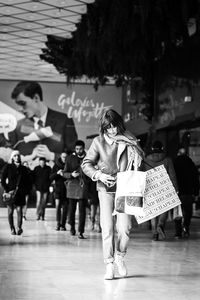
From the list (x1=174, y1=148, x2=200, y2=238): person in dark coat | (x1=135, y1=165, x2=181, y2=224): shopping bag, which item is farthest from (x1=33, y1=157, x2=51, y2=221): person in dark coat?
(x1=135, y1=165, x2=181, y2=224): shopping bag

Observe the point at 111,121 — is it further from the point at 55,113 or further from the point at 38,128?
the point at 55,113

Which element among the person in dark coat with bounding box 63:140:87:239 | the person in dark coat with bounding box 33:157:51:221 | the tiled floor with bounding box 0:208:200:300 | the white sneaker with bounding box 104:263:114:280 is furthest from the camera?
the person in dark coat with bounding box 33:157:51:221

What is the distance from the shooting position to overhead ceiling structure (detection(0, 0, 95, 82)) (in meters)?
16.6

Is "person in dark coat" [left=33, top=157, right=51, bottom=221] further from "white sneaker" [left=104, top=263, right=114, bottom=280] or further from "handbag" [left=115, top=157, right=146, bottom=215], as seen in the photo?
"handbag" [left=115, top=157, right=146, bottom=215]

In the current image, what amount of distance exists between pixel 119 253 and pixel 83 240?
401cm

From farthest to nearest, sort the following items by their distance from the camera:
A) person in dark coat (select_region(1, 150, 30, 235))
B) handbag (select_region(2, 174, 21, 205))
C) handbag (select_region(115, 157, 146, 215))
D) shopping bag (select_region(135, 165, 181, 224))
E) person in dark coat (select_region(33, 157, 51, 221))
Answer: person in dark coat (select_region(33, 157, 51, 221)) < person in dark coat (select_region(1, 150, 30, 235)) < handbag (select_region(2, 174, 21, 205)) < shopping bag (select_region(135, 165, 181, 224)) < handbag (select_region(115, 157, 146, 215))

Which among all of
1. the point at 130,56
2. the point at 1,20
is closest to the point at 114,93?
the point at 1,20

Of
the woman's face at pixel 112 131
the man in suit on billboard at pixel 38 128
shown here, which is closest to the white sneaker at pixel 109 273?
the woman's face at pixel 112 131

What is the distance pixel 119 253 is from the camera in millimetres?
6137

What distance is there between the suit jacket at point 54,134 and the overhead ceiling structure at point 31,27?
227cm

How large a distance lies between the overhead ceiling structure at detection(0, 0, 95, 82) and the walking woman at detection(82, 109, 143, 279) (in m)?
10.3

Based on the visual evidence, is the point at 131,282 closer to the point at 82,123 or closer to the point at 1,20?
the point at 1,20

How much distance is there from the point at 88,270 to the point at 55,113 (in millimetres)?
20171

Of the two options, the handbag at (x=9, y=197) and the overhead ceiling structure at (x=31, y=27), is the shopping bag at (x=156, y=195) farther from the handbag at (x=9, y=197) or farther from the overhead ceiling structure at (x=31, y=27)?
the overhead ceiling structure at (x=31, y=27)
